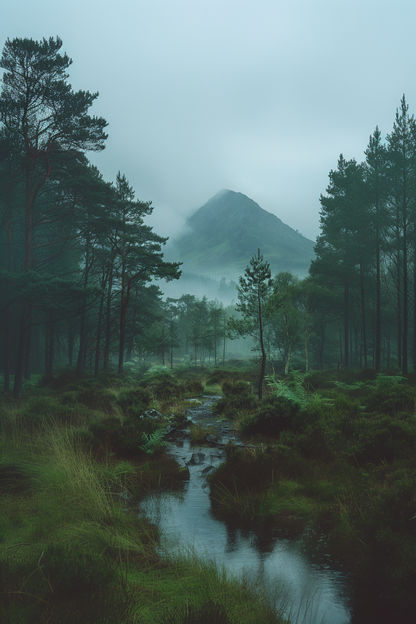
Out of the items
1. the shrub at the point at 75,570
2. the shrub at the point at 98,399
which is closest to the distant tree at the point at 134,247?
the shrub at the point at 98,399

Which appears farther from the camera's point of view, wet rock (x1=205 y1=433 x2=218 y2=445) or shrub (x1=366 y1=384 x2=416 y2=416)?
wet rock (x1=205 y1=433 x2=218 y2=445)

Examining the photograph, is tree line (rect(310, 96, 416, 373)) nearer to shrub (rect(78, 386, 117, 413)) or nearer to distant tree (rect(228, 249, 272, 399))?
distant tree (rect(228, 249, 272, 399))

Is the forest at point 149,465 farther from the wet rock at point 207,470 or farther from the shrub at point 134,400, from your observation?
the wet rock at point 207,470

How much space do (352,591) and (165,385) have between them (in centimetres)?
1868

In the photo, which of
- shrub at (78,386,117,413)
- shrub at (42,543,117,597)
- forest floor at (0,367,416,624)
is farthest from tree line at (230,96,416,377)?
shrub at (42,543,117,597)

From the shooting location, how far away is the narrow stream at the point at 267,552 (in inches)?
173

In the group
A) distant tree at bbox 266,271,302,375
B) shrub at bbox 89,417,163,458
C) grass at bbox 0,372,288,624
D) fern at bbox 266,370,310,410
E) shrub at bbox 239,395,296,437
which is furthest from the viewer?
distant tree at bbox 266,271,302,375

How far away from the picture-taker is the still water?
439 centimetres

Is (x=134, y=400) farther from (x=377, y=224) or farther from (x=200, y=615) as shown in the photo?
(x=377, y=224)

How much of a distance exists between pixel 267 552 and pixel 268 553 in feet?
0.13

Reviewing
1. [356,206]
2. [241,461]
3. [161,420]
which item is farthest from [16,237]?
[241,461]

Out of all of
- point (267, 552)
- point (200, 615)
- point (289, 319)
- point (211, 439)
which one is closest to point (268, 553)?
point (267, 552)

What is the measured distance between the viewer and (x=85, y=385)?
2086 cm

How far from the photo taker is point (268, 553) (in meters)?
5.58
